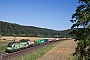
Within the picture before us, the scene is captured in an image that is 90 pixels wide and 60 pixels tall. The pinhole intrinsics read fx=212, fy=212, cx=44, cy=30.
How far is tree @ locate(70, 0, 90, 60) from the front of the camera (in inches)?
779

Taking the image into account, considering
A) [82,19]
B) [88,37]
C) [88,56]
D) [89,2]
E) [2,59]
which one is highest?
[89,2]

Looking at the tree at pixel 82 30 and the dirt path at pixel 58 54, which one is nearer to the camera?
the tree at pixel 82 30

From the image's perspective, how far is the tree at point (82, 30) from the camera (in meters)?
19.8

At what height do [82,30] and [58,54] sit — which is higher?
[82,30]

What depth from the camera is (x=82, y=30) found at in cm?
2080

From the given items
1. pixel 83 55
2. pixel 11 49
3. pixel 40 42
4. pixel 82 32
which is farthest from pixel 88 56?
pixel 40 42

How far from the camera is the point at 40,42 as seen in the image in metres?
120

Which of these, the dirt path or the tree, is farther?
the dirt path

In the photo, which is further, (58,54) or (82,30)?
(58,54)

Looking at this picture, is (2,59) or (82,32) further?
(2,59)

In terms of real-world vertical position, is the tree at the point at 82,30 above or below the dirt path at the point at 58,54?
above

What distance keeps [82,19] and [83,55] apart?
3.61 metres

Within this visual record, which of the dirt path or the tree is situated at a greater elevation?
the tree

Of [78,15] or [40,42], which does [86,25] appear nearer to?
[78,15]
